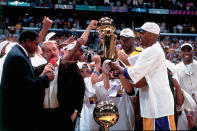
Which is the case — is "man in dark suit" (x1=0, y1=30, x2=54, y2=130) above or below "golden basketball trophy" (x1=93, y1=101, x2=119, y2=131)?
above

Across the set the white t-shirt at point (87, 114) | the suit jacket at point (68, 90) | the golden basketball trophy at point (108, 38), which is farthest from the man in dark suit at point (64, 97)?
the white t-shirt at point (87, 114)

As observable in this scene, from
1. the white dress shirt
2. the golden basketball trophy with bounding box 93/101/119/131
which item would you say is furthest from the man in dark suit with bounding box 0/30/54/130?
the golden basketball trophy with bounding box 93/101/119/131

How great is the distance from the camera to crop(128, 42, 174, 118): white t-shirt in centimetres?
277

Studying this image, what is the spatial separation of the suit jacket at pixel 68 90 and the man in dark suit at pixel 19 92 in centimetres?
23

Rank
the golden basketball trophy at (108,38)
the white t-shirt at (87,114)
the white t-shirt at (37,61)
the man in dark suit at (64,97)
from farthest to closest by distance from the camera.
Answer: the white t-shirt at (87,114) < the white t-shirt at (37,61) < the golden basketball trophy at (108,38) < the man in dark suit at (64,97)

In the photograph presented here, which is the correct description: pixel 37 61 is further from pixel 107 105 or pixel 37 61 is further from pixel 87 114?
pixel 107 105

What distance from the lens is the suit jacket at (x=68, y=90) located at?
2.70 meters

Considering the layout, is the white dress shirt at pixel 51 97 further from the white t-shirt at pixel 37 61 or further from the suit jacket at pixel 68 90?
the white t-shirt at pixel 37 61

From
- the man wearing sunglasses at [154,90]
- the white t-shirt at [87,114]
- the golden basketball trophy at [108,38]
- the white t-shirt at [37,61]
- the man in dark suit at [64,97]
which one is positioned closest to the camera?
the man in dark suit at [64,97]

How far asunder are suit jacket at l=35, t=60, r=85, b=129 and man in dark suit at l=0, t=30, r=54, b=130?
0.23m

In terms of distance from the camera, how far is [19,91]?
2.46 meters

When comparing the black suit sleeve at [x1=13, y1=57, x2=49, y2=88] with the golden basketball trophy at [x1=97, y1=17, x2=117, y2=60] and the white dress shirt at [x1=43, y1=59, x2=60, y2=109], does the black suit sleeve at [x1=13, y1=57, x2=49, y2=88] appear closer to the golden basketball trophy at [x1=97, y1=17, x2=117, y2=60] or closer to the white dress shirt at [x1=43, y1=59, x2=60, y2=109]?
the white dress shirt at [x1=43, y1=59, x2=60, y2=109]

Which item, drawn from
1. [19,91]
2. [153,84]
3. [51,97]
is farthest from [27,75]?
→ [153,84]

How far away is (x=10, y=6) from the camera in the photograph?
21344 millimetres
